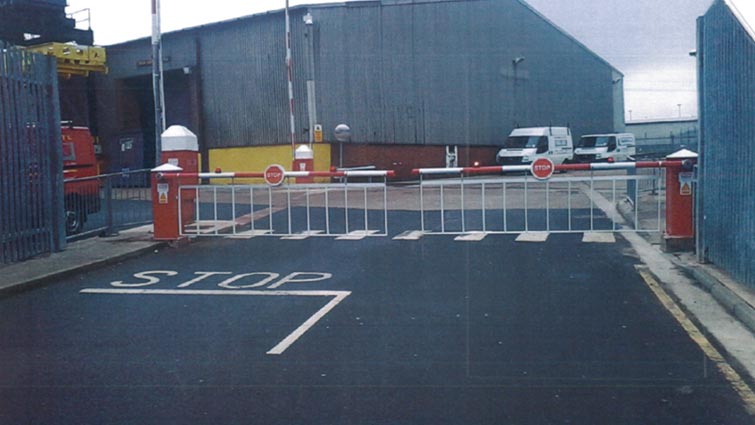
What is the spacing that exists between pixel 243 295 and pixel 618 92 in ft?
72.6

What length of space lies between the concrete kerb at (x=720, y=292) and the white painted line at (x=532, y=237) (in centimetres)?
255

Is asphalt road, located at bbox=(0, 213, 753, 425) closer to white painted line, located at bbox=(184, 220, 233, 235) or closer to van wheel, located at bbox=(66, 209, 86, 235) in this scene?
white painted line, located at bbox=(184, 220, 233, 235)

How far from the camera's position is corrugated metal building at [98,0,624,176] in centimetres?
3622

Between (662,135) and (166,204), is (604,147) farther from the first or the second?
(166,204)

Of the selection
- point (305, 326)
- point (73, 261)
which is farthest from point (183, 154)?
point (305, 326)

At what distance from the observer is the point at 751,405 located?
568 cm

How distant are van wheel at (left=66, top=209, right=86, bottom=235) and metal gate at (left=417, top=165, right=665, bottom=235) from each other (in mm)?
6554

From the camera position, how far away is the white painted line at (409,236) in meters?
14.9

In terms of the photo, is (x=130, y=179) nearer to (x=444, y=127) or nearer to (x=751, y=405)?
(x=751, y=405)

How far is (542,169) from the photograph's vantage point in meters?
13.3

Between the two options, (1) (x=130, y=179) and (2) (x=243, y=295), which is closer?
(2) (x=243, y=295)

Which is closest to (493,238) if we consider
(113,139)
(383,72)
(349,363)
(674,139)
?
(349,363)

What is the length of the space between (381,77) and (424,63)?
6.33ft

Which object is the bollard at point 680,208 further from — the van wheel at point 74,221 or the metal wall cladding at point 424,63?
the metal wall cladding at point 424,63
